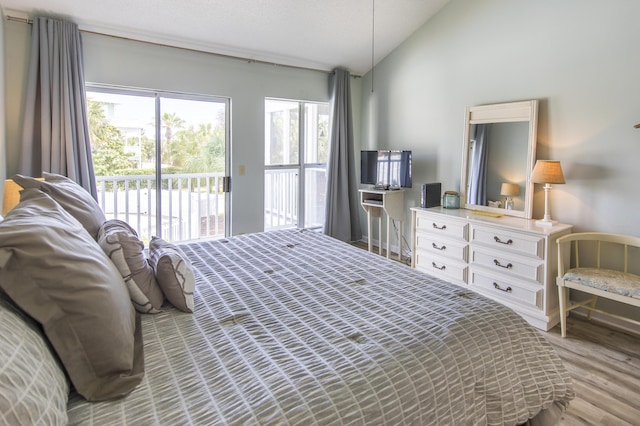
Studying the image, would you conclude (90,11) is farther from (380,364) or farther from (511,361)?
(511,361)

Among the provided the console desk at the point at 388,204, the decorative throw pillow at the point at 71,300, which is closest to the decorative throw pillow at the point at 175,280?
the decorative throw pillow at the point at 71,300

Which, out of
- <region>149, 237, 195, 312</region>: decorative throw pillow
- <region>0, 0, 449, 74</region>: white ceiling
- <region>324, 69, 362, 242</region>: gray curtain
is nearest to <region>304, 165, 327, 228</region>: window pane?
<region>324, 69, 362, 242</region>: gray curtain

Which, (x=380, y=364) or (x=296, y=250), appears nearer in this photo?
(x=380, y=364)

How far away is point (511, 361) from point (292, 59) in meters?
4.10

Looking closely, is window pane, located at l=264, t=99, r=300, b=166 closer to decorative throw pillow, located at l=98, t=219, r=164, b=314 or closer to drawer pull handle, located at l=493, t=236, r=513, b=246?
drawer pull handle, located at l=493, t=236, r=513, b=246

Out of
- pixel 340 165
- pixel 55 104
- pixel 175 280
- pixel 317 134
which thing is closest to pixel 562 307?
pixel 175 280

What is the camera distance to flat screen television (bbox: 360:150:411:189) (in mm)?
4508

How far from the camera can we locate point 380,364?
4.00ft

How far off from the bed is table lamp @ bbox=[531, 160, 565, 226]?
174 cm

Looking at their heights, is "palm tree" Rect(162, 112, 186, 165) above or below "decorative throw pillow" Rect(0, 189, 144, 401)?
above

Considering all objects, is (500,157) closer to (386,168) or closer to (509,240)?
(509,240)

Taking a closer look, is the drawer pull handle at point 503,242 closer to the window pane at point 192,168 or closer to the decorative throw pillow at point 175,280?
the decorative throw pillow at point 175,280

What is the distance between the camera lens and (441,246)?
3.72 meters

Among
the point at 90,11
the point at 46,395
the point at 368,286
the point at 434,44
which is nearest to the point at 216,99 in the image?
the point at 90,11
